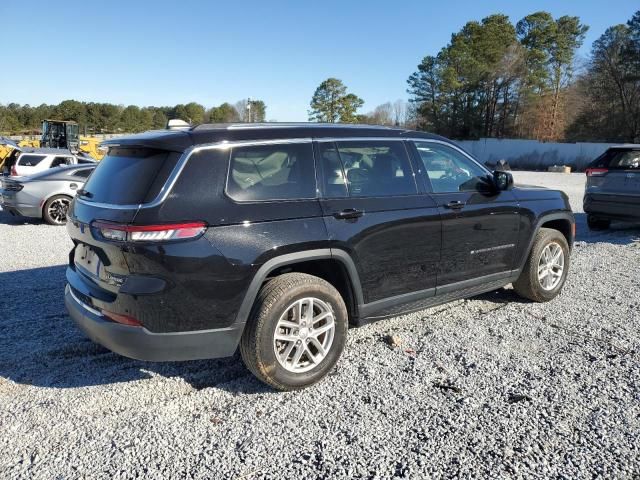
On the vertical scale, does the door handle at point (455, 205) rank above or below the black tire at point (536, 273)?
above

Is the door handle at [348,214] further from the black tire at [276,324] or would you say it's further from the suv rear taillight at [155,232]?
the suv rear taillight at [155,232]

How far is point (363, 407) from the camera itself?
324 centimetres

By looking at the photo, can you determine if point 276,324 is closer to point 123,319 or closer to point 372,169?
point 123,319

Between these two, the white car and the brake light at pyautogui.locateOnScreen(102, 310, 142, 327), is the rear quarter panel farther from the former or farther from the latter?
the white car

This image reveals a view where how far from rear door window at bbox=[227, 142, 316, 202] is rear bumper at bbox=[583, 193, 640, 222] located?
296 inches

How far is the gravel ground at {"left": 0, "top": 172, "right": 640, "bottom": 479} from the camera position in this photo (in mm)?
2688

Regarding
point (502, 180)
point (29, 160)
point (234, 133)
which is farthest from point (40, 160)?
point (502, 180)

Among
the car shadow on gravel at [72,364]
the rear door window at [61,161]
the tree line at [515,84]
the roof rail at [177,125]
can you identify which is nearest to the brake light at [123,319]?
the car shadow on gravel at [72,364]

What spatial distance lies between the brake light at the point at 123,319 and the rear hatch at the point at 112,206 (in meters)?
0.12

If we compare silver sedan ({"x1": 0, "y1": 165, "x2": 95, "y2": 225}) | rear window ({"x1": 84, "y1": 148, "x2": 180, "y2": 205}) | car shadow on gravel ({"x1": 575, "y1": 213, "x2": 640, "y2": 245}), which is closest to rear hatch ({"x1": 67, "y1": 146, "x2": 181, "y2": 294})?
rear window ({"x1": 84, "y1": 148, "x2": 180, "y2": 205})

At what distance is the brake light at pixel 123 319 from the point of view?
301 cm

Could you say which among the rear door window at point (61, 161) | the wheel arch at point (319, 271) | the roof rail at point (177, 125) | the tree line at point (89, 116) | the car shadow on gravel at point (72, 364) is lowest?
the car shadow on gravel at point (72, 364)

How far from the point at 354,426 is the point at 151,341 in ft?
4.38

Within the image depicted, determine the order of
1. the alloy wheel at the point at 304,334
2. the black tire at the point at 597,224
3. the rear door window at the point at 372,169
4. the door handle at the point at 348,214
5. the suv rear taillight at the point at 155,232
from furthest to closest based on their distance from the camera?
the black tire at the point at 597,224 → the rear door window at the point at 372,169 → the door handle at the point at 348,214 → the alloy wheel at the point at 304,334 → the suv rear taillight at the point at 155,232
